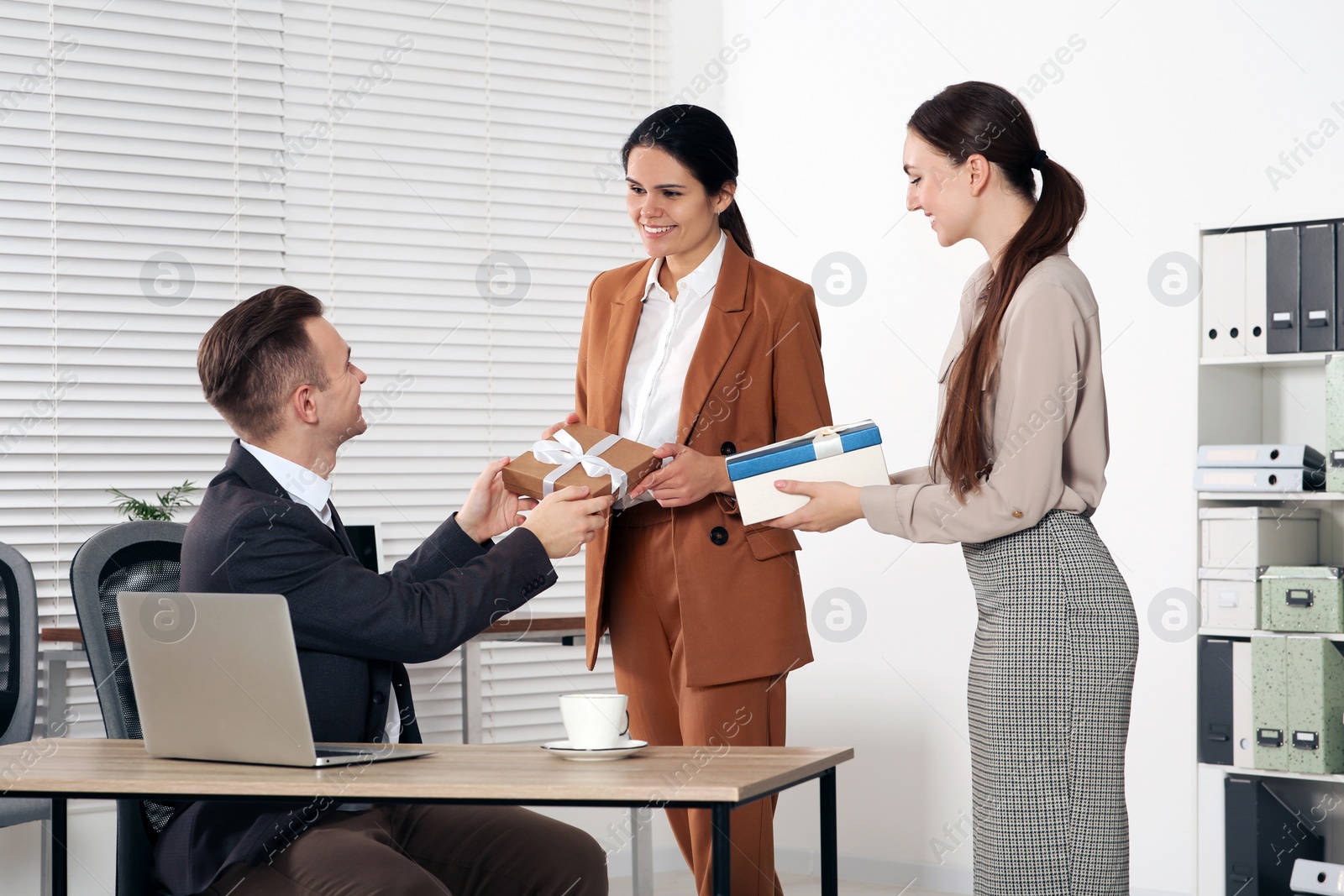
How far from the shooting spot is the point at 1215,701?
3.25m

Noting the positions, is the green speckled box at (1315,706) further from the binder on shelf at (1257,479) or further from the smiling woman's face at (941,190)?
the smiling woman's face at (941,190)

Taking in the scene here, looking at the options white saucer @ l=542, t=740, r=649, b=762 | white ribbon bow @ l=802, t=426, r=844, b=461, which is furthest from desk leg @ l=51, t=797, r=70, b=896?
white ribbon bow @ l=802, t=426, r=844, b=461

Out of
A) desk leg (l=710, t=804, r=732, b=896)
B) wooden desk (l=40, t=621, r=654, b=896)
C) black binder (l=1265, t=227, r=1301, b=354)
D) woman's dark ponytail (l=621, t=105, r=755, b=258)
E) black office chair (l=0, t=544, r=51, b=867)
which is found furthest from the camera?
wooden desk (l=40, t=621, r=654, b=896)

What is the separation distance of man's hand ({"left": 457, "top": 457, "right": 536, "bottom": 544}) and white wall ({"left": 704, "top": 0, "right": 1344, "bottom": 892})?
1971 millimetres

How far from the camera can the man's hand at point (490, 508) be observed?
2.13 meters

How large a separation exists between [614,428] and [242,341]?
2.38 feet

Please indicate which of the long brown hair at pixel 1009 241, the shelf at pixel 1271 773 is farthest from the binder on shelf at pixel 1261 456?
the long brown hair at pixel 1009 241

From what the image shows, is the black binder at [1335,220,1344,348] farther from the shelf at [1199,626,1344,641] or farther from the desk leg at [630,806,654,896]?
the desk leg at [630,806,654,896]

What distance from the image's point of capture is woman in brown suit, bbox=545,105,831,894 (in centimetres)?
213

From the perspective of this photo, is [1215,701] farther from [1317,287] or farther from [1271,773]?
[1317,287]

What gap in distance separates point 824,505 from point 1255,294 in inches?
71.1

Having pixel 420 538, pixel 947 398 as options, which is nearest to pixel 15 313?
pixel 420 538

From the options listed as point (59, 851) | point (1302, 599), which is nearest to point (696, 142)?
point (59, 851)

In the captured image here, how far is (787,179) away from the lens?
14.9 feet
